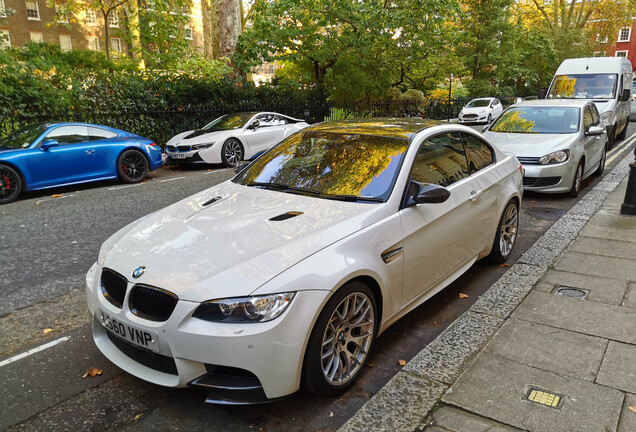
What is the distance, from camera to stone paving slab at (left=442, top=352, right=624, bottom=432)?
2.65 m

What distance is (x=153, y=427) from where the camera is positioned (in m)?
2.73

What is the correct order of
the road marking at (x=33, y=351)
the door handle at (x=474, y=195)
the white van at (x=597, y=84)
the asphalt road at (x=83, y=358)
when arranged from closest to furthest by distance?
the asphalt road at (x=83, y=358), the road marking at (x=33, y=351), the door handle at (x=474, y=195), the white van at (x=597, y=84)

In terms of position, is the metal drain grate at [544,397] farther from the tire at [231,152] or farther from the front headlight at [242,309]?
the tire at [231,152]

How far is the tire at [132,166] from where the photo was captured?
10484 millimetres

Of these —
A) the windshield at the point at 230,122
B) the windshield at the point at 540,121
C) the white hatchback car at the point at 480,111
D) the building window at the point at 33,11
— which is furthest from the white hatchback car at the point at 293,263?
the building window at the point at 33,11

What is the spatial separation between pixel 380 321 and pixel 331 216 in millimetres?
798

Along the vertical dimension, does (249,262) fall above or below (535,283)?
above

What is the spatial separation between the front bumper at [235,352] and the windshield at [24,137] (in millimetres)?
8213

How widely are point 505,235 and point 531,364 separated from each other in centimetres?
235

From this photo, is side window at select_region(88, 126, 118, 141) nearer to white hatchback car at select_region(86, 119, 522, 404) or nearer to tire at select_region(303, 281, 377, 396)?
white hatchback car at select_region(86, 119, 522, 404)

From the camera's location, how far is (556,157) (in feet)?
26.5

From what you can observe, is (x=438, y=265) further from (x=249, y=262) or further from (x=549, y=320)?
(x=249, y=262)


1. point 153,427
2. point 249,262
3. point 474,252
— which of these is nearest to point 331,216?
point 249,262

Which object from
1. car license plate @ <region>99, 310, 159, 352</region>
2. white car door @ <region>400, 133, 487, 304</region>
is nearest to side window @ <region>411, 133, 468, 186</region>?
white car door @ <region>400, 133, 487, 304</region>
